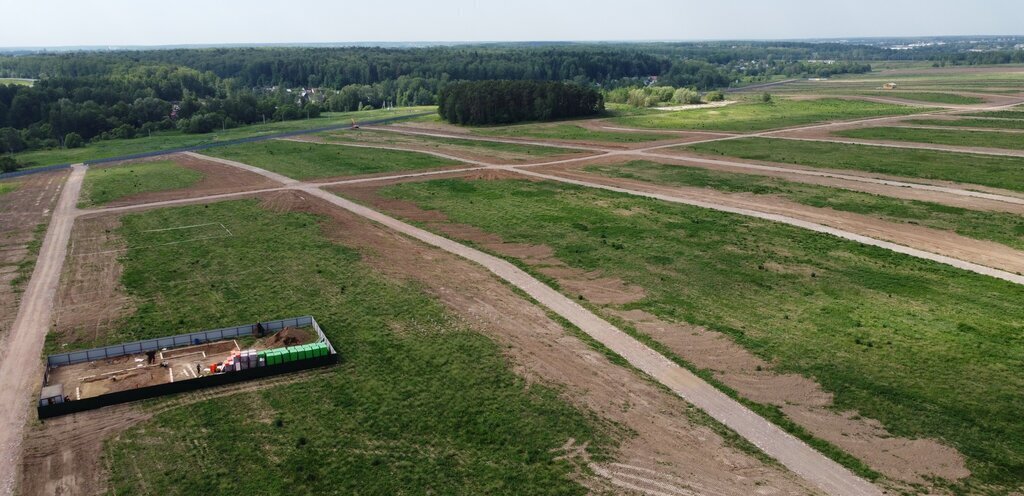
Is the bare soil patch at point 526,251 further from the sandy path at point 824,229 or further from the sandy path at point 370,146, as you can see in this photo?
the sandy path at point 824,229

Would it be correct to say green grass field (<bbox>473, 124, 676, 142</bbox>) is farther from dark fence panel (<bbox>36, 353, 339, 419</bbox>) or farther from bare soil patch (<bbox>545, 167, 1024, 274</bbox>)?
dark fence panel (<bbox>36, 353, 339, 419</bbox>)

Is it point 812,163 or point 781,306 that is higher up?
point 812,163

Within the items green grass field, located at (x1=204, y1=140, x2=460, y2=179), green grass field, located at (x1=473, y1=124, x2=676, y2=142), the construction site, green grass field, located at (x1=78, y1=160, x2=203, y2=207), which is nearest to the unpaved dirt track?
the construction site

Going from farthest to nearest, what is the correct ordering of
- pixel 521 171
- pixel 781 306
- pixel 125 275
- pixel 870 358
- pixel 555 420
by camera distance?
pixel 521 171 → pixel 125 275 → pixel 781 306 → pixel 870 358 → pixel 555 420

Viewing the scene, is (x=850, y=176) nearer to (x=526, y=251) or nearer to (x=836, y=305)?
(x=836, y=305)

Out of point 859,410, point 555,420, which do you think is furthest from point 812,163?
point 555,420

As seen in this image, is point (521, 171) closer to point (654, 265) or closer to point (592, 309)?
point (654, 265)

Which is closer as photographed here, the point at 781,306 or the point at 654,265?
the point at 781,306

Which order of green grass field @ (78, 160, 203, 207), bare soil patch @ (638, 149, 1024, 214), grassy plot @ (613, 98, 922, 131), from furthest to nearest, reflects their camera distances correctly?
1. grassy plot @ (613, 98, 922, 131)
2. green grass field @ (78, 160, 203, 207)
3. bare soil patch @ (638, 149, 1024, 214)
